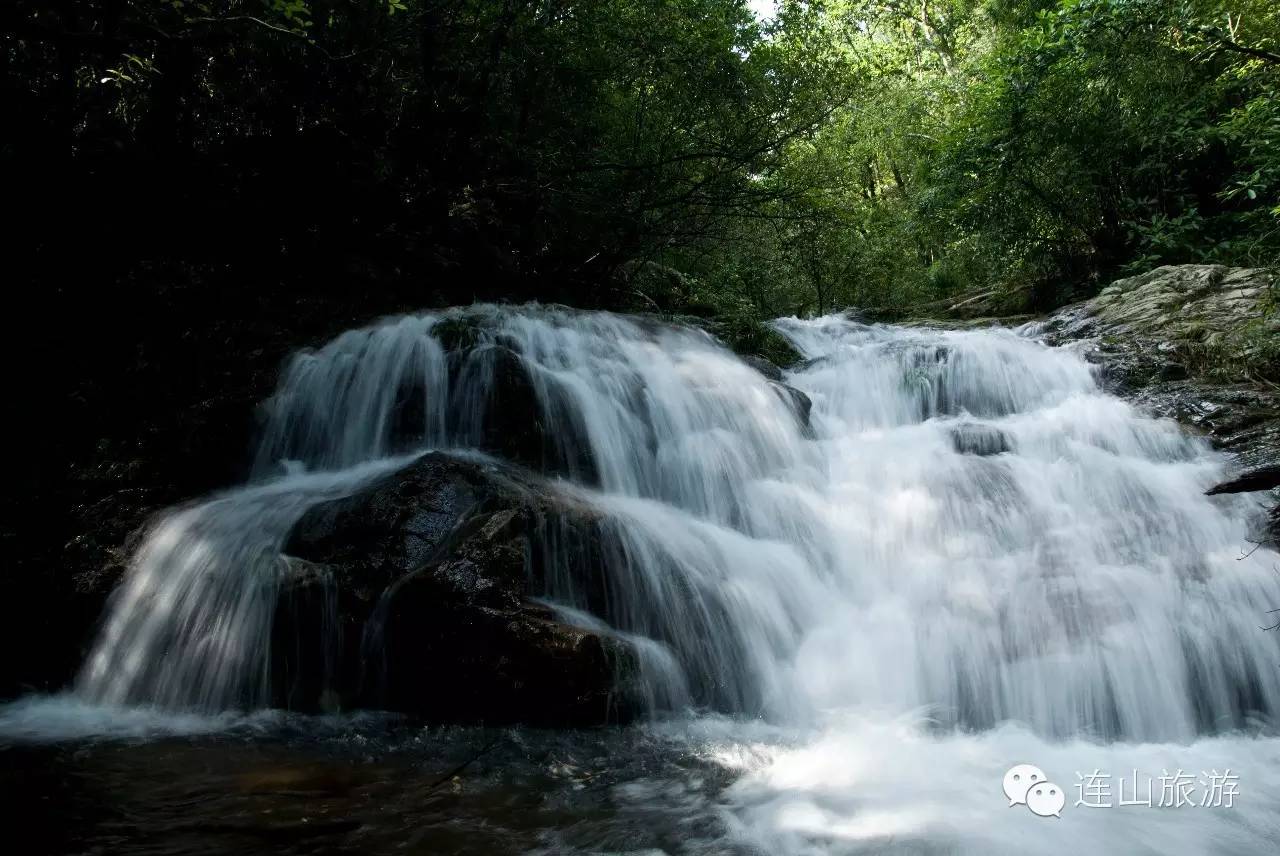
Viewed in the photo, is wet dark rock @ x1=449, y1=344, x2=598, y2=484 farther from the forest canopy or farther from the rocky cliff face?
the rocky cliff face

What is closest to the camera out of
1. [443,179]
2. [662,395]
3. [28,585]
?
[28,585]

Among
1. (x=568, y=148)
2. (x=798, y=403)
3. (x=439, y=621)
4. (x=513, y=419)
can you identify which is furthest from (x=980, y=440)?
(x=568, y=148)

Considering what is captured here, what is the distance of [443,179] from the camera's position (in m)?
10.2

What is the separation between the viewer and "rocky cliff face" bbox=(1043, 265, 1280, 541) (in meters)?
7.04

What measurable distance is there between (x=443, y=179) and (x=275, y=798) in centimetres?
881

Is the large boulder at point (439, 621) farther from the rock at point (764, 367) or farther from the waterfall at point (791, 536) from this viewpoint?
the rock at point (764, 367)

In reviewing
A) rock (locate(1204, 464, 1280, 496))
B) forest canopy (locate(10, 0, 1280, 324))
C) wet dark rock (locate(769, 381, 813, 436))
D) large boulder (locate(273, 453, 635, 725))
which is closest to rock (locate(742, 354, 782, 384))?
wet dark rock (locate(769, 381, 813, 436))

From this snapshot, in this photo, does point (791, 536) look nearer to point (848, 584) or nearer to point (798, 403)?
point (848, 584)

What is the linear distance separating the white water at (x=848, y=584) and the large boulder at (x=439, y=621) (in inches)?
12.5

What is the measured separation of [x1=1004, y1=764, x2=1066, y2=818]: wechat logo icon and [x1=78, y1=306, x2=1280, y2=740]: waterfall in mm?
777

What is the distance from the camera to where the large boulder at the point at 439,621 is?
4.29m

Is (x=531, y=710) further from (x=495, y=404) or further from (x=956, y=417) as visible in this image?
(x=956, y=417)

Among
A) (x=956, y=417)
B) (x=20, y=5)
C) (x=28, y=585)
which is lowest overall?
(x=28, y=585)

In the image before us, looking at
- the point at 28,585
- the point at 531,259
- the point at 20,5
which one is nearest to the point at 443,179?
the point at 531,259
